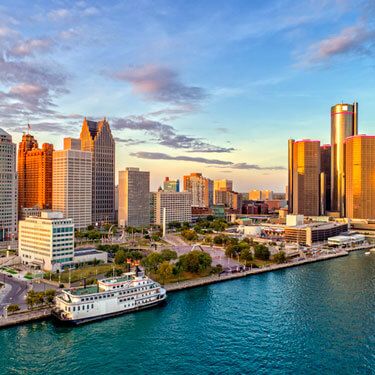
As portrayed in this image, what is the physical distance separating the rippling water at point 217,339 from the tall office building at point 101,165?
114363 millimetres

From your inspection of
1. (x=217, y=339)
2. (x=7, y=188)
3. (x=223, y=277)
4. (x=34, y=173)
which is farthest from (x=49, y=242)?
(x=34, y=173)

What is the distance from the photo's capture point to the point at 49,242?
3344 inches

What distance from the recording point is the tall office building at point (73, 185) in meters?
151

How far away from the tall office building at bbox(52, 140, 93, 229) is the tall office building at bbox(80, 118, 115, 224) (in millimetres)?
17060

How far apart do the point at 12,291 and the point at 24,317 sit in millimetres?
14686

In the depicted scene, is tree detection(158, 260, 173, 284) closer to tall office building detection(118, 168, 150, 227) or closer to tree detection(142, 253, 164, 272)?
tree detection(142, 253, 164, 272)

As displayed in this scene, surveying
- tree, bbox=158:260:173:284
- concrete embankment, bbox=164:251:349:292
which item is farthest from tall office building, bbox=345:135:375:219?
tree, bbox=158:260:173:284

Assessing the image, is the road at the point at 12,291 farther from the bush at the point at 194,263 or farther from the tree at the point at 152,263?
the bush at the point at 194,263

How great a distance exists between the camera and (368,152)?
196 metres

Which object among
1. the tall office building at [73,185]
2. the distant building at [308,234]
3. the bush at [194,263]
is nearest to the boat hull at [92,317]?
the bush at [194,263]

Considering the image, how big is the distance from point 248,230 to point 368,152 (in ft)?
265

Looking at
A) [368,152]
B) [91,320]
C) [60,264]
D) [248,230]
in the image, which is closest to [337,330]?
[91,320]

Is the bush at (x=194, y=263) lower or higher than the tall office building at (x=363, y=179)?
lower

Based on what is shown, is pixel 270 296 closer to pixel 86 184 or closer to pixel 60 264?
pixel 60 264
